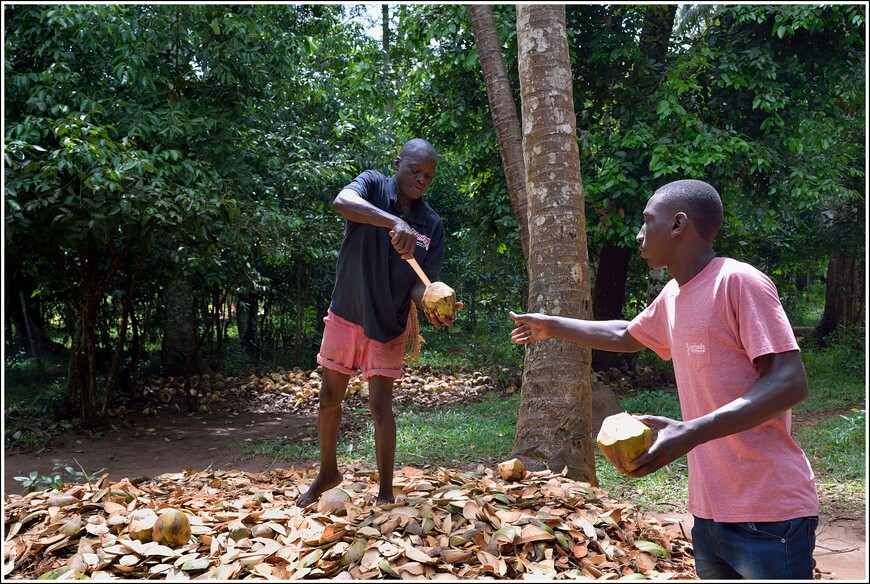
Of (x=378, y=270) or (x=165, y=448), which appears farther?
(x=165, y=448)

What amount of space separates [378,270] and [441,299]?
0.49 meters

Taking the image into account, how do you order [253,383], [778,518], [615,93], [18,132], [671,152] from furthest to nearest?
[253,383] → [615,93] → [671,152] → [18,132] → [778,518]

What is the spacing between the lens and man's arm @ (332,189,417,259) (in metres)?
2.89

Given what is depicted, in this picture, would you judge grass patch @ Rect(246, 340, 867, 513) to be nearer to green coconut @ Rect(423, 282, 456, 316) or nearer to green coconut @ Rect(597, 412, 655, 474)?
green coconut @ Rect(423, 282, 456, 316)

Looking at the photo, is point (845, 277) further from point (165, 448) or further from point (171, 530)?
point (171, 530)

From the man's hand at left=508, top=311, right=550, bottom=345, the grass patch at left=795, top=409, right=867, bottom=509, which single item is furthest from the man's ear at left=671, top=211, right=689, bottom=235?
the grass patch at left=795, top=409, right=867, bottom=509

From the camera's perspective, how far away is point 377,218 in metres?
2.98

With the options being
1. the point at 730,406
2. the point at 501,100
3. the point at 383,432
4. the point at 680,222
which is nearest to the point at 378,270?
the point at 383,432

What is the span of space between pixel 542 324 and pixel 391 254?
3.03 feet

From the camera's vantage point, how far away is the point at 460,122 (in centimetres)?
753

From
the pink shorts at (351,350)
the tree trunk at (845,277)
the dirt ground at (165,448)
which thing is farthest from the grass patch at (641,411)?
the pink shorts at (351,350)

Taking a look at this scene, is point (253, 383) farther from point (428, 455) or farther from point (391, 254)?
point (391, 254)

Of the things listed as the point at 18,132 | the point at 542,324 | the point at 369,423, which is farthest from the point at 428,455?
the point at 18,132

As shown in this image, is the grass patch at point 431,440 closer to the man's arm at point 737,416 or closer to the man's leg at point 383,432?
the man's leg at point 383,432
